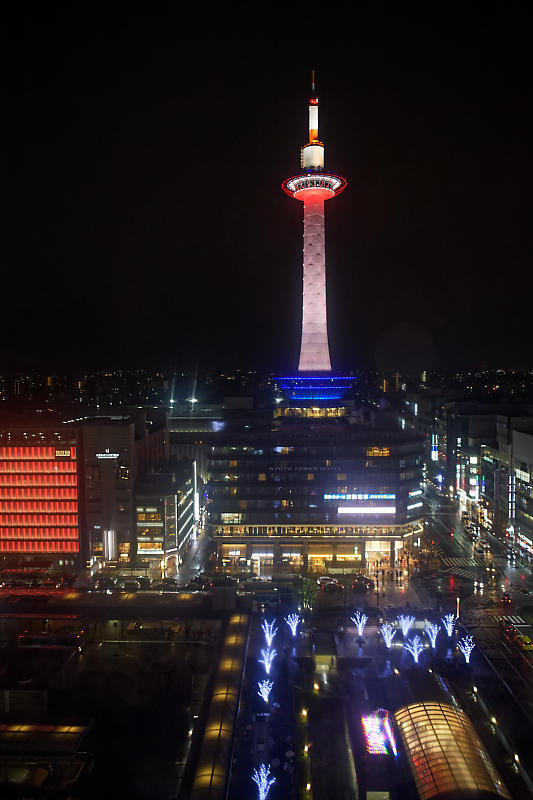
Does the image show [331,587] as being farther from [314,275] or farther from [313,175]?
[313,175]

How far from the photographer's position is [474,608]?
3597cm

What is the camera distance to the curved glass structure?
17484 mm

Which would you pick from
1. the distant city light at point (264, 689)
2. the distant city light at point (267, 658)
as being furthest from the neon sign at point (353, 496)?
the distant city light at point (264, 689)

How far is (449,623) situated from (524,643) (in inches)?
147

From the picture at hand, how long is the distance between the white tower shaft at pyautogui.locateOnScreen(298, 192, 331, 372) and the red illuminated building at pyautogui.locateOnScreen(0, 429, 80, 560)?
32.2m

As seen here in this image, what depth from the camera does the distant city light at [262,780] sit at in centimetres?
1914

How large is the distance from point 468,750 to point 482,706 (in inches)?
226

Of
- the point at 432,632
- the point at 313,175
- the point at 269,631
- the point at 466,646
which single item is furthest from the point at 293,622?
the point at 313,175

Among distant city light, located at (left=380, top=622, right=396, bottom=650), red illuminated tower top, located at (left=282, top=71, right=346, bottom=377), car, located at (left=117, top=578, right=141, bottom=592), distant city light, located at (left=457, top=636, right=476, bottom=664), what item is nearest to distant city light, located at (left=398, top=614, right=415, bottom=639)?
distant city light, located at (left=380, top=622, right=396, bottom=650)

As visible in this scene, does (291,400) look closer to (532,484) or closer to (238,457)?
(238,457)

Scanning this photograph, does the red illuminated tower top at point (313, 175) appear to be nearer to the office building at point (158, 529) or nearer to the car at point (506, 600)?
the office building at point (158, 529)

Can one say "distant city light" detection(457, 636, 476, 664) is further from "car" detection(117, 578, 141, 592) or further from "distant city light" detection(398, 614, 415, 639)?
"car" detection(117, 578, 141, 592)

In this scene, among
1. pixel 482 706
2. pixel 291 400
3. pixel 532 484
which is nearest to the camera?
pixel 482 706

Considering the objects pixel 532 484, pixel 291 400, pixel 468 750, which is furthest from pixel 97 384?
pixel 468 750
